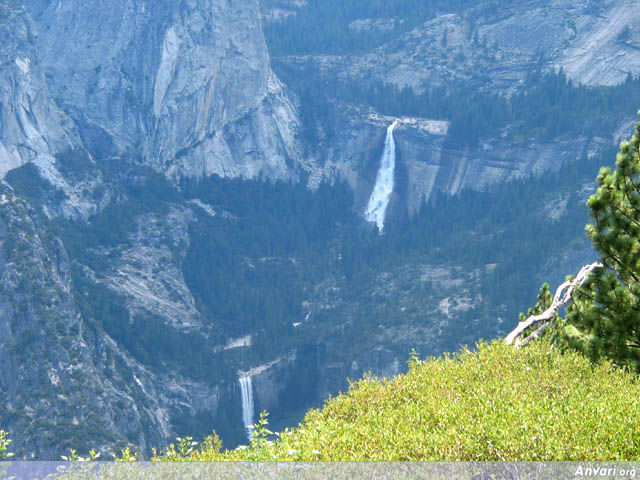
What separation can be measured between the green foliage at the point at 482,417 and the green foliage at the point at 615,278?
323 centimetres

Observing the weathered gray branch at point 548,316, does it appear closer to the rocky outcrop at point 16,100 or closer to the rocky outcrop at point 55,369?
the rocky outcrop at point 55,369

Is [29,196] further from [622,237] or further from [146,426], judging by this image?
[622,237]

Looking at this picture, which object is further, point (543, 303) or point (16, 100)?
point (16, 100)

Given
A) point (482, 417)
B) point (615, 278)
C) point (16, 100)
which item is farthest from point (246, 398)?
point (482, 417)

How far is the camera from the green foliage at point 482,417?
1700 centimetres

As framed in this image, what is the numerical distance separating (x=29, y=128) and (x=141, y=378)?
2067 inches

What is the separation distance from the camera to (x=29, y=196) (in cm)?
18675

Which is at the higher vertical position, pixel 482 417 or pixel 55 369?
pixel 482 417

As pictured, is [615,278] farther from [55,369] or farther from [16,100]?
[16,100]

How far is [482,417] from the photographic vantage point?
18547 millimetres

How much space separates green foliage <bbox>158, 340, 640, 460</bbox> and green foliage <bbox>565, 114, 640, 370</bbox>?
323 centimetres

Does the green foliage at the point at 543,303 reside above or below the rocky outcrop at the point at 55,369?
above

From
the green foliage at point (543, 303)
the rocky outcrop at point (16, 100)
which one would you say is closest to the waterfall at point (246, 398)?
the rocky outcrop at point (16, 100)

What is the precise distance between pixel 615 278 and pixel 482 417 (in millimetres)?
11278
